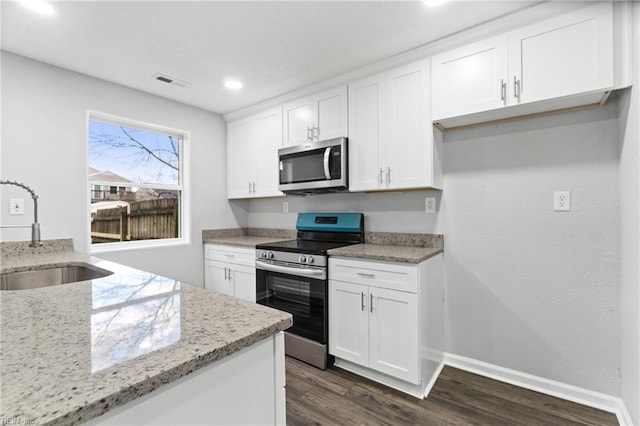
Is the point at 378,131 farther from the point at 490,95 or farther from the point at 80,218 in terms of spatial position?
the point at 80,218

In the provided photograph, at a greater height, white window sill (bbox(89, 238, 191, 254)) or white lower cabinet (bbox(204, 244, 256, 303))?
white window sill (bbox(89, 238, 191, 254))

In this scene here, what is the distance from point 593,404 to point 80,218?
3.93 m

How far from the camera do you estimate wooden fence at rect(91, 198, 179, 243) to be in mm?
2760

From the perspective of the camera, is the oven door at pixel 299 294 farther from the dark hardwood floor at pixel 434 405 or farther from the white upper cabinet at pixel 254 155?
the white upper cabinet at pixel 254 155

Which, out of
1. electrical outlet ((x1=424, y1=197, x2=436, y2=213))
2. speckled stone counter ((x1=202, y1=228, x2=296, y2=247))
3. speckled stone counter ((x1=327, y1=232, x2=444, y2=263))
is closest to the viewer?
speckled stone counter ((x1=327, y1=232, x2=444, y2=263))

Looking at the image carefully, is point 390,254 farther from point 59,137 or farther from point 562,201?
point 59,137

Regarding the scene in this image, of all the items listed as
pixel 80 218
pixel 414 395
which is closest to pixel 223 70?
pixel 80 218

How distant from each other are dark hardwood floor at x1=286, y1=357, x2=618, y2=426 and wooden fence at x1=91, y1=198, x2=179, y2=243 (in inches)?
81.9

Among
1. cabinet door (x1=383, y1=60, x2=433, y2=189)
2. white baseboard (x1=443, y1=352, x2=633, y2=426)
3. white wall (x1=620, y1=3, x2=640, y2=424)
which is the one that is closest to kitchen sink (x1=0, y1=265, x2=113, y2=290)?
cabinet door (x1=383, y1=60, x2=433, y2=189)

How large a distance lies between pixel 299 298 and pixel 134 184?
79.4 inches

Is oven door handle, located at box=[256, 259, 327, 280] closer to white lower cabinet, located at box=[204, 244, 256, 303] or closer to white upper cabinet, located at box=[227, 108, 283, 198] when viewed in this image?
white lower cabinet, located at box=[204, 244, 256, 303]

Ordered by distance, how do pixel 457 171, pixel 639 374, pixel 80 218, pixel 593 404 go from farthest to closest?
1. pixel 80 218
2. pixel 457 171
3. pixel 593 404
4. pixel 639 374

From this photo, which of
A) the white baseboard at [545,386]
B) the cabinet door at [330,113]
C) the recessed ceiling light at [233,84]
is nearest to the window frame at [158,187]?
the recessed ceiling light at [233,84]

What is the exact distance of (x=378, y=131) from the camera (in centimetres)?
240
